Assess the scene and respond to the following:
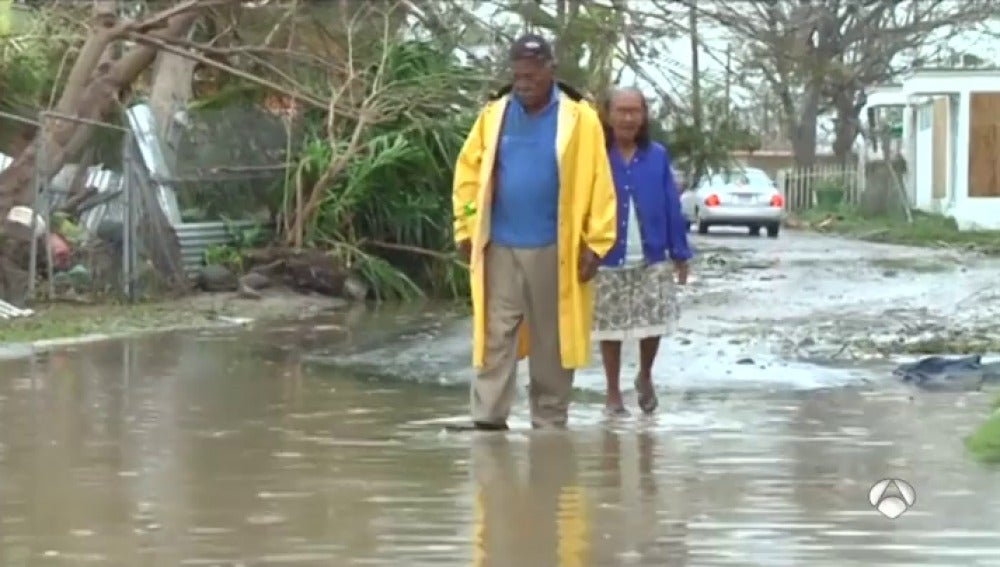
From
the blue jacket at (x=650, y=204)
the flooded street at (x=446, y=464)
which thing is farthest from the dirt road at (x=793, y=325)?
the blue jacket at (x=650, y=204)

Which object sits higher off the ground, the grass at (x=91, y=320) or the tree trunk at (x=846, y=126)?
the tree trunk at (x=846, y=126)

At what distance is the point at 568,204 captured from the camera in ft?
31.8

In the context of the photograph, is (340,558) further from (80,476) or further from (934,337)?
(934,337)

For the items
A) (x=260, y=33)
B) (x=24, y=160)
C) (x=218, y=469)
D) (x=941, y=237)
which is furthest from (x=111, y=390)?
(x=941, y=237)

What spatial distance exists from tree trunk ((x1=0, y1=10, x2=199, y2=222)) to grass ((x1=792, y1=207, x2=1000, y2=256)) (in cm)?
1352

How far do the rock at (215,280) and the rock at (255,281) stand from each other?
0.25ft

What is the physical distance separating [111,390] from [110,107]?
26.9 ft

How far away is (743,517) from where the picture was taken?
7570mm

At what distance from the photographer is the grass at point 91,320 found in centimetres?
1462

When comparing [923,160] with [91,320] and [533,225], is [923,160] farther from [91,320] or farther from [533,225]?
[533,225]

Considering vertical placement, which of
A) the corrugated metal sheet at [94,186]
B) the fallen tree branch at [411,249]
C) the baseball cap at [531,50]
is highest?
the baseball cap at [531,50]

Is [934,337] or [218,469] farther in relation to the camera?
[934,337]

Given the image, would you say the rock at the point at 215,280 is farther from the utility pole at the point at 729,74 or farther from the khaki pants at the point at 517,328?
the khaki pants at the point at 517,328

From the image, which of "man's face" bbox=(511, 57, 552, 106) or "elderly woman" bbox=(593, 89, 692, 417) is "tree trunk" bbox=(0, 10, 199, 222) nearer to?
"elderly woman" bbox=(593, 89, 692, 417)
